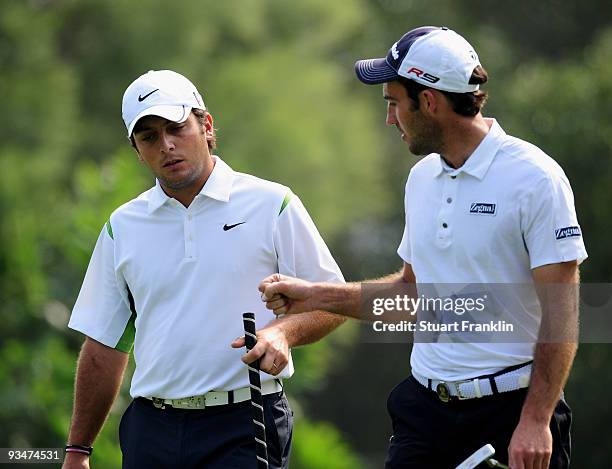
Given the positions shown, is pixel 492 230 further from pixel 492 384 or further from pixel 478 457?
pixel 478 457

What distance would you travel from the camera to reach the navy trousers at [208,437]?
5965 millimetres

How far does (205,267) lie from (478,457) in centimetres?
149

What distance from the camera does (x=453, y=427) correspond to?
5828mm

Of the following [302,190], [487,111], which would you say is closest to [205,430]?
[487,111]

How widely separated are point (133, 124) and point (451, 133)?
4.80 feet

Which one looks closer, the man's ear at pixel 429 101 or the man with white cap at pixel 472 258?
the man with white cap at pixel 472 258

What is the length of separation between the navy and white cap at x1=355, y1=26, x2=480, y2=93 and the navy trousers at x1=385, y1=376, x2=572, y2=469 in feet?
4.34

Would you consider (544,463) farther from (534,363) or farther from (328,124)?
(328,124)

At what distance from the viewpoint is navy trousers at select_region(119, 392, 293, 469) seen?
5965 mm

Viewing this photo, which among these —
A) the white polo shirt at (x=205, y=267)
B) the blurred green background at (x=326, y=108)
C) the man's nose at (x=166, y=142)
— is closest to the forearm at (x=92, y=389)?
the white polo shirt at (x=205, y=267)

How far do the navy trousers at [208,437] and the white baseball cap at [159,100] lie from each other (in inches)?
51.7

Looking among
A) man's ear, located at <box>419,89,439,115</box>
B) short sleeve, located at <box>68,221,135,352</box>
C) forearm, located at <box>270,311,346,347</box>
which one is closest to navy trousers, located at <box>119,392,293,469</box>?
forearm, located at <box>270,311,346,347</box>

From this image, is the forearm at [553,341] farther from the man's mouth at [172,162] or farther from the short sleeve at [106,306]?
the short sleeve at [106,306]

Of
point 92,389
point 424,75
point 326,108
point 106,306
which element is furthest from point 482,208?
point 326,108
